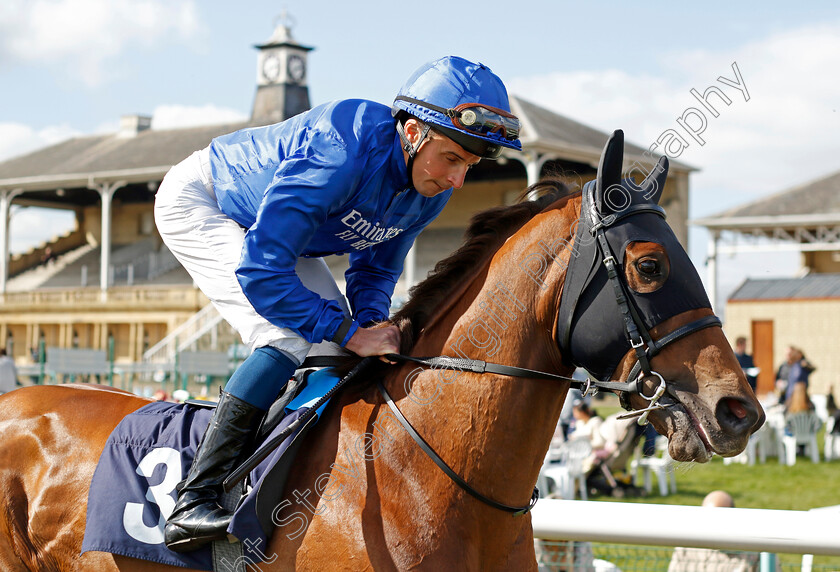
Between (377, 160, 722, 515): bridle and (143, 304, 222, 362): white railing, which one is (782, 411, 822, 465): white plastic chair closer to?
(377, 160, 722, 515): bridle

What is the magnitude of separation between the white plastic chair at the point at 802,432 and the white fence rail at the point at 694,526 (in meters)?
9.15

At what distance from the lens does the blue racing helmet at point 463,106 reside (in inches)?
95.6

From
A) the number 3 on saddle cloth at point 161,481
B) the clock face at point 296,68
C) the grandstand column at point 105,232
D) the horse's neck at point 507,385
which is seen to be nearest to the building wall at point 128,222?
the grandstand column at point 105,232

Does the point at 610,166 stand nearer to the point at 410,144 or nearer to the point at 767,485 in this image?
the point at 410,144

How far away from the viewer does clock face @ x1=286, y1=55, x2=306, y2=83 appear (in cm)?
3722

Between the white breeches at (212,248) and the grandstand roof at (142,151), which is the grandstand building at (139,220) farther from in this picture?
the white breeches at (212,248)

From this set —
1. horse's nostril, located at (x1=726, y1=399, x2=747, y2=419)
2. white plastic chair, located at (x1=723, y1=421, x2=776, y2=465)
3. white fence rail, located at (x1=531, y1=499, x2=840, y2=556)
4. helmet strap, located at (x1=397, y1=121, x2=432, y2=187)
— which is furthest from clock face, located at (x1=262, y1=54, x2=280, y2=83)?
horse's nostril, located at (x1=726, y1=399, x2=747, y2=419)

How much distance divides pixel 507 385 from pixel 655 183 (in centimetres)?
66

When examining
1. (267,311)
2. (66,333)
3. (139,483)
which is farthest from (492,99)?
(66,333)

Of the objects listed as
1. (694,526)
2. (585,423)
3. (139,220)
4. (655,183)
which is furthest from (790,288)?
(655,183)

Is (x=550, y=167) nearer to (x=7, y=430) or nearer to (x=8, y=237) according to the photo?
(x=7, y=430)

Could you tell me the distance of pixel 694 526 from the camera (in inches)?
133

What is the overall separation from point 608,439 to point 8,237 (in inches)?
1097

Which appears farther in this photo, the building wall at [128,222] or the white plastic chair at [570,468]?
the building wall at [128,222]
